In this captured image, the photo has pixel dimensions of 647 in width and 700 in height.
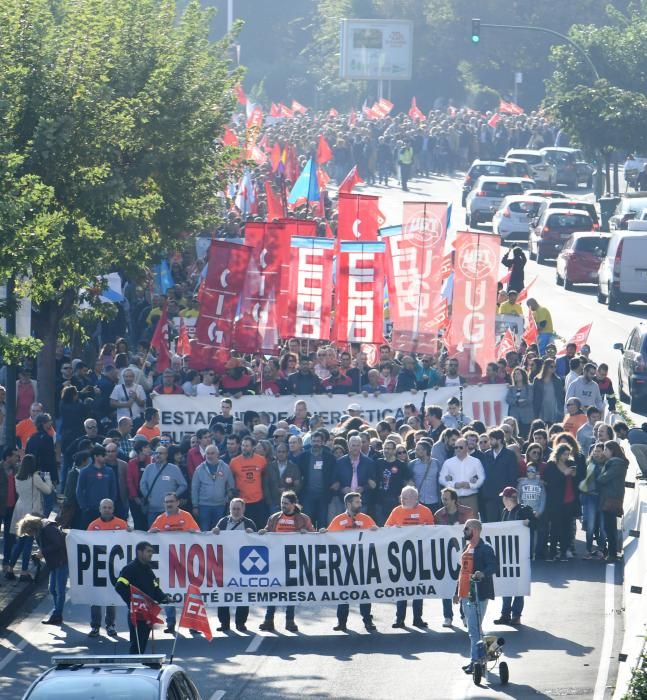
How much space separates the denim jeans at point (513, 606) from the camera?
1841cm

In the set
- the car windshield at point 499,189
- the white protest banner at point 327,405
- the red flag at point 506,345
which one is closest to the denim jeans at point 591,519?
the white protest banner at point 327,405

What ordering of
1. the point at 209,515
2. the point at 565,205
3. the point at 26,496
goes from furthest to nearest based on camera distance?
the point at 565,205 → the point at 209,515 → the point at 26,496

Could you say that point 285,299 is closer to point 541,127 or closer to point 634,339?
point 634,339

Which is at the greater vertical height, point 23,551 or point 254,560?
Result: point 254,560

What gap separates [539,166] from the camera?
62.9m

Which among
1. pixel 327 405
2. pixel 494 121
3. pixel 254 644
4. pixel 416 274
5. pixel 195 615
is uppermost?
pixel 494 121

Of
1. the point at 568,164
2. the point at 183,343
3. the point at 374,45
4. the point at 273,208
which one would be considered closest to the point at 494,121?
the point at 568,164

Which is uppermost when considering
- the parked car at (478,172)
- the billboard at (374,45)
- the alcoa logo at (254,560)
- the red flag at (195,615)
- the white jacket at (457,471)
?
the billboard at (374,45)

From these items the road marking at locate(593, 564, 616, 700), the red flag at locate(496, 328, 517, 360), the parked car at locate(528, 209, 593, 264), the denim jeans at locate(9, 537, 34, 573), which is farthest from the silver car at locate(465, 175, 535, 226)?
the denim jeans at locate(9, 537, 34, 573)

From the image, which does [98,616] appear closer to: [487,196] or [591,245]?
[591,245]

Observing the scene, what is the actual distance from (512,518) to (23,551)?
521 centimetres

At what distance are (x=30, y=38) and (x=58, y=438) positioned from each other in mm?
5070

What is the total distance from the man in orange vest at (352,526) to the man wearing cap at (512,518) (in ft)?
4.17

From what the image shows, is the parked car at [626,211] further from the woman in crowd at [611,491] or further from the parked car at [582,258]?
the woman in crowd at [611,491]
